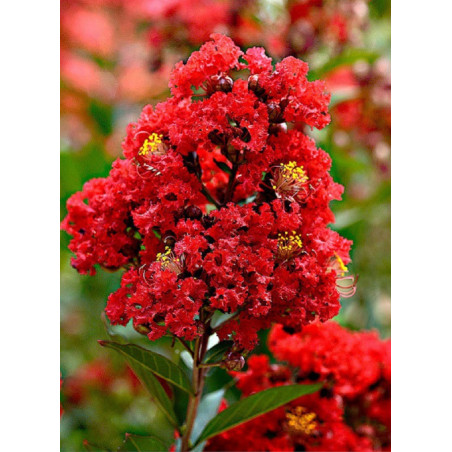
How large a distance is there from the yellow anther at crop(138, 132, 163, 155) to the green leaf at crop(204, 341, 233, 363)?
0.27 meters

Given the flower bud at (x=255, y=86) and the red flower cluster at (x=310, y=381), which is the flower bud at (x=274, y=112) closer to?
the flower bud at (x=255, y=86)

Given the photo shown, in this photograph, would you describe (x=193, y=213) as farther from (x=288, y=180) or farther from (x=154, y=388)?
(x=154, y=388)

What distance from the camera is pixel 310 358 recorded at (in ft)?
3.42

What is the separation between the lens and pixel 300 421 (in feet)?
3.33

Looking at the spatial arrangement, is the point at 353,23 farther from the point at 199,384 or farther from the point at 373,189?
the point at 199,384

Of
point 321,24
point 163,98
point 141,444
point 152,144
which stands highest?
point 321,24

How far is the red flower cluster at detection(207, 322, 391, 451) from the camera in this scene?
1.02m

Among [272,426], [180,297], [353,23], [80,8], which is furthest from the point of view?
[80,8]

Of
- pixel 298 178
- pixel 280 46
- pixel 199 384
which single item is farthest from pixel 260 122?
pixel 280 46

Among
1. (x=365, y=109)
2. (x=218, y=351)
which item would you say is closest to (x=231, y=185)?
→ (x=218, y=351)

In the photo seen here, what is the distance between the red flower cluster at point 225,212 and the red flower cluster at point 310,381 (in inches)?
8.8

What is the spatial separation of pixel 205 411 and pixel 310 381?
193mm

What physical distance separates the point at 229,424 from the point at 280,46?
0.99 meters

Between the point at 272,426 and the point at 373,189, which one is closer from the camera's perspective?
the point at 272,426
